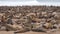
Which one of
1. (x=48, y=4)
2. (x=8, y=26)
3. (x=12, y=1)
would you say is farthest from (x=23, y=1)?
(x=8, y=26)

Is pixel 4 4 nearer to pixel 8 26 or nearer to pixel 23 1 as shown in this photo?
pixel 23 1

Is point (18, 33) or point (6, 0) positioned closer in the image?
point (18, 33)

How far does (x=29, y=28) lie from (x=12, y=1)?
1758 millimetres

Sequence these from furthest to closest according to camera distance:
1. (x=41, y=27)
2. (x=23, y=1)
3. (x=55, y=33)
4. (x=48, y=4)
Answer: (x=23, y=1) → (x=48, y=4) → (x=41, y=27) → (x=55, y=33)

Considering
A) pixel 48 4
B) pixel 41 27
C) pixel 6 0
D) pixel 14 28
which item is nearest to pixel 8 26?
pixel 14 28

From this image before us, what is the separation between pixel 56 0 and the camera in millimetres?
2723

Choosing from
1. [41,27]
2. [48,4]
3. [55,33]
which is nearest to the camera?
[55,33]

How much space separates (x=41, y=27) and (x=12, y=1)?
1759 mm

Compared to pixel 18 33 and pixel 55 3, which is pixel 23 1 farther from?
pixel 18 33

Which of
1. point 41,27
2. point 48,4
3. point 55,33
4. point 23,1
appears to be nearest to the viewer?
point 55,33

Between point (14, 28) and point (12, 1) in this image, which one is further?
point (12, 1)

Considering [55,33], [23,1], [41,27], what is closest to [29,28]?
[41,27]

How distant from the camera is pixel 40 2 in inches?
109

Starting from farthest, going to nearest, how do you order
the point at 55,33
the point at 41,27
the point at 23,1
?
the point at 23,1
the point at 41,27
the point at 55,33
